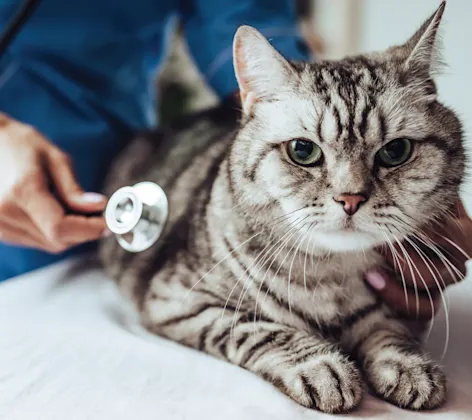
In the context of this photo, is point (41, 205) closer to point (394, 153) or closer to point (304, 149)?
point (304, 149)

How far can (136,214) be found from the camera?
0.76m

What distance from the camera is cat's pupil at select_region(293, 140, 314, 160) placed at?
2.32 feet

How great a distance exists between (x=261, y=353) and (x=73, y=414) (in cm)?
25

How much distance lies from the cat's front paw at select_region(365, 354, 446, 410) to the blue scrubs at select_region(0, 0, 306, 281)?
712 millimetres

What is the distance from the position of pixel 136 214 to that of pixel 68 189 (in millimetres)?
193

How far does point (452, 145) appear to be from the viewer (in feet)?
2.38

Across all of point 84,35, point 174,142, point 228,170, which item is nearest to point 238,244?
point 228,170

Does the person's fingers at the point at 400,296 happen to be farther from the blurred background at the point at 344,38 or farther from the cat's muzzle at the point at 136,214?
the blurred background at the point at 344,38

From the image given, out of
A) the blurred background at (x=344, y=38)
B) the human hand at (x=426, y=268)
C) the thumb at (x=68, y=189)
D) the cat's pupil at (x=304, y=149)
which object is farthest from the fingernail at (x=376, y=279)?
the blurred background at (x=344, y=38)

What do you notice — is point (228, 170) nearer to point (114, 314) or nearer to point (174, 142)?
point (114, 314)

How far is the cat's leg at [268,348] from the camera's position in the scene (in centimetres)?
65

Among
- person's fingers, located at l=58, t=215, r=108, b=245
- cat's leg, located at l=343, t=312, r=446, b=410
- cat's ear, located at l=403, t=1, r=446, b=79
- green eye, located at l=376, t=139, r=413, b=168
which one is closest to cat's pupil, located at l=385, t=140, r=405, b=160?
green eye, located at l=376, t=139, r=413, b=168

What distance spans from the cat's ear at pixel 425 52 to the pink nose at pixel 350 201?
7.8 inches

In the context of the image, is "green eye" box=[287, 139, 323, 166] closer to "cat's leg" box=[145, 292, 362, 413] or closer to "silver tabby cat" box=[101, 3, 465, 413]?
"silver tabby cat" box=[101, 3, 465, 413]
